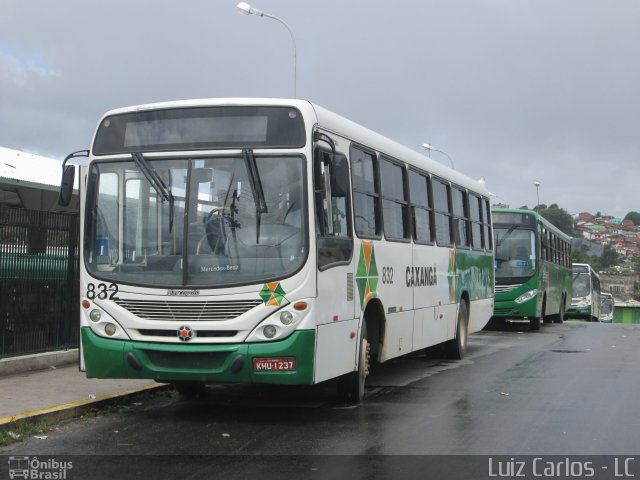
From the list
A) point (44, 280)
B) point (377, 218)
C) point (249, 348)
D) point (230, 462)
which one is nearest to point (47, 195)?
point (44, 280)

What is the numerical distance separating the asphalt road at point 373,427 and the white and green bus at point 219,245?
2.01 ft

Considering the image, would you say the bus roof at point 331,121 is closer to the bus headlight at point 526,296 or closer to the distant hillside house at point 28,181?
the distant hillside house at point 28,181

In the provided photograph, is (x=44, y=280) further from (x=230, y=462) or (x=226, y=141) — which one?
(x=230, y=462)

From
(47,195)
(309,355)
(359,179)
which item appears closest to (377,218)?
(359,179)

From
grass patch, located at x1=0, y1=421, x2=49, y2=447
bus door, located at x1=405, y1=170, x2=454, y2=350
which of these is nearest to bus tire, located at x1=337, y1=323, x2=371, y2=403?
bus door, located at x1=405, y1=170, x2=454, y2=350

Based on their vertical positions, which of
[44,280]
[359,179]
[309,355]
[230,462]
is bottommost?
[230,462]

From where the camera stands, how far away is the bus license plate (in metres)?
8.50

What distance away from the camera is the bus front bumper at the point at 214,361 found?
8500 mm

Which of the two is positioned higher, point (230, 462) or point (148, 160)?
point (148, 160)

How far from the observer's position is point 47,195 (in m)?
15.8

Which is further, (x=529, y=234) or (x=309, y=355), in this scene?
(x=529, y=234)

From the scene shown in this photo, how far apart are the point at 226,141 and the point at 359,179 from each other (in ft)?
6.95

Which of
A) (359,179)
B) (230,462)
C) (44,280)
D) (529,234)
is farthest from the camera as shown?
(529,234)

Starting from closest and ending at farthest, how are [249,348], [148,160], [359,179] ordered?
[249,348]
[148,160]
[359,179]
